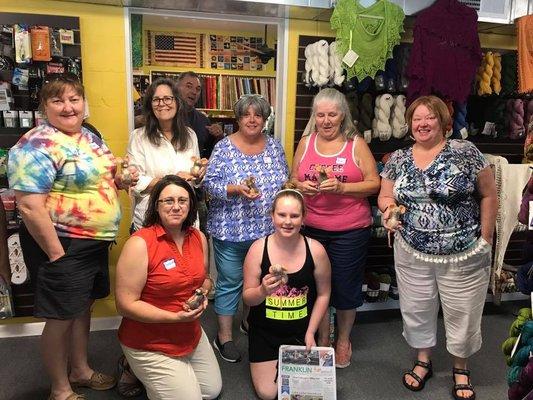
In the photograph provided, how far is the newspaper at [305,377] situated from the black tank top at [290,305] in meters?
0.14

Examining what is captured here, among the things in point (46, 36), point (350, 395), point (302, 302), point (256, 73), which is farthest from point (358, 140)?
point (256, 73)

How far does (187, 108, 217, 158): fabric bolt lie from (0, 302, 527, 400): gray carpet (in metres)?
1.19

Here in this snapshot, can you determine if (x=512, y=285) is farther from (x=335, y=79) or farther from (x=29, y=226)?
(x=29, y=226)

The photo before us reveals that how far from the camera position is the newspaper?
205 centimetres

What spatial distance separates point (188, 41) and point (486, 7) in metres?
3.27

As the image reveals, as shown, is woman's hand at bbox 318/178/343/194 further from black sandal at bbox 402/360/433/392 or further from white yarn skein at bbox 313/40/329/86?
black sandal at bbox 402/360/433/392

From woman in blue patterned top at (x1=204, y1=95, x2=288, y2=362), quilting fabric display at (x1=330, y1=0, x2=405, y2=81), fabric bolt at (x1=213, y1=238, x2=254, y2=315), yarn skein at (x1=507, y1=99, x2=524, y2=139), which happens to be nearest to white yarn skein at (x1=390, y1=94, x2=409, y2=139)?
quilting fabric display at (x1=330, y1=0, x2=405, y2=81)

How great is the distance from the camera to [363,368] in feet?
8.37

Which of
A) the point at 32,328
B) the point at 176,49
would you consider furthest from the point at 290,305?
the point at 176,49

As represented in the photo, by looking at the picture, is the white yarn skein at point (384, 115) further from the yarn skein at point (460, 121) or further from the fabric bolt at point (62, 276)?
the fabric bolt at point (62, 276)

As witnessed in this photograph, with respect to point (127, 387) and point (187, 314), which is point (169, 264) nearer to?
point (187, 314)

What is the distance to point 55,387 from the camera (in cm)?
203

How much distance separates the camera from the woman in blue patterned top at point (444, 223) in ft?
6.81

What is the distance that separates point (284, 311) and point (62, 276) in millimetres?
1017
